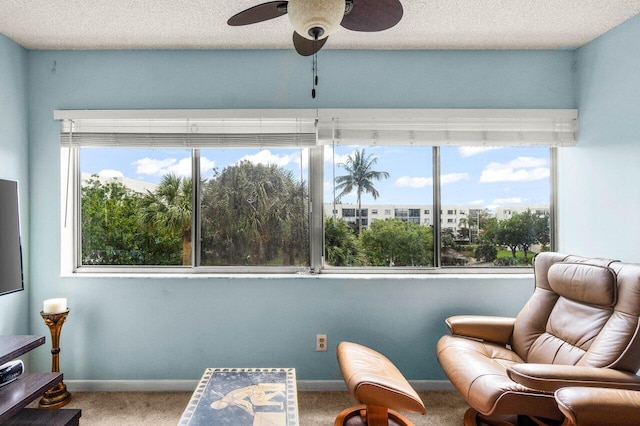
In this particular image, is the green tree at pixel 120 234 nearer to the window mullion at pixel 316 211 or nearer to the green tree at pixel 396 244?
the window mullion at pixel 316 211

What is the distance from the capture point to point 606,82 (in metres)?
2.39

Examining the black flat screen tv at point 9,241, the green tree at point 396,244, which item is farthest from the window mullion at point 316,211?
the black flat screen tv at point 9,241

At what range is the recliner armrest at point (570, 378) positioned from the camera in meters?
1.61

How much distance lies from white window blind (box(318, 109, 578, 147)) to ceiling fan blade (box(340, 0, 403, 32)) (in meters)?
1.07

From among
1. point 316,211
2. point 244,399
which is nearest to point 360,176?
point 316,211

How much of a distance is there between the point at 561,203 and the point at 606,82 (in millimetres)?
898

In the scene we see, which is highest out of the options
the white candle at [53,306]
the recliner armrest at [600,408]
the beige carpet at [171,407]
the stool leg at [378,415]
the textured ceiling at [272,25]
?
the textured ceiling at [272,25]

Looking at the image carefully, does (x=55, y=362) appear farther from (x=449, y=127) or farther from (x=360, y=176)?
(x=449, y=127)

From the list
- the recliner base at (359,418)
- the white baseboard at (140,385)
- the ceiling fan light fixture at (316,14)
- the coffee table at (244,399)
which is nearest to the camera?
the ceiling fan light fixture at (316,14)

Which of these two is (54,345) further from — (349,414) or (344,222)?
(344,222)

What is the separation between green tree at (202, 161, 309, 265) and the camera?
8.96 ft

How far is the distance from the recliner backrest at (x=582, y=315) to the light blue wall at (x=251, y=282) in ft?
1.26

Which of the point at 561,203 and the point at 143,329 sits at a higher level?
the point at 561,203

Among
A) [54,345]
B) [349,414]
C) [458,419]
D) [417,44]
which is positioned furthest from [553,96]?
[54,345]
